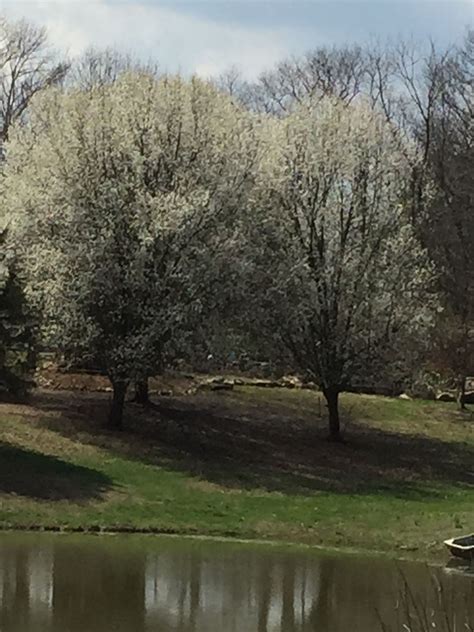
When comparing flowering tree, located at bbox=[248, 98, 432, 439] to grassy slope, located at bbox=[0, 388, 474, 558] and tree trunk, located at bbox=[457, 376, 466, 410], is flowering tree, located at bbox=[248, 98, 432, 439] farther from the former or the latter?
tree trunk, located at bbox=[457, 376, 466, 410]

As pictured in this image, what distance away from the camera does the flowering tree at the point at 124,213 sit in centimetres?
2780

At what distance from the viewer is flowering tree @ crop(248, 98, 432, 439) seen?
1190 inches

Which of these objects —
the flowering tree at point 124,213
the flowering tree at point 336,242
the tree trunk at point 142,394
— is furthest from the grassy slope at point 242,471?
the flowering tree at point 336,242

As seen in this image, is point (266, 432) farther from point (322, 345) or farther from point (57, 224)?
point (57, 224)

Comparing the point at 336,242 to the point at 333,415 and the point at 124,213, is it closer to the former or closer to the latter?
the point at 333,415

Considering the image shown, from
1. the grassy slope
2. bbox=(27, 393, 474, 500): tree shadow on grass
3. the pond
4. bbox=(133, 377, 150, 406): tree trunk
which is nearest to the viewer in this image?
the pond

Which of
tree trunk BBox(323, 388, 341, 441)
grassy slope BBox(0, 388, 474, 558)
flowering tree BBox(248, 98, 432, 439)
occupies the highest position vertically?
flowering tree BBox(248, 98, 432, 439)

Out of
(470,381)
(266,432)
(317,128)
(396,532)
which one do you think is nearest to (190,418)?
(266,432)

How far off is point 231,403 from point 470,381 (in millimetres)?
12003

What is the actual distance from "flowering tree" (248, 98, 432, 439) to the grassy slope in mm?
2896

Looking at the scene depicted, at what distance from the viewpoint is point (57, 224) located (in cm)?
2833

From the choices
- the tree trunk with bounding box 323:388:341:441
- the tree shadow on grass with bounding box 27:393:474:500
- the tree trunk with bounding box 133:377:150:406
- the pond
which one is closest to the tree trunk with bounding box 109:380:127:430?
the tree shadow on grass with bounding box 27:393:474:500

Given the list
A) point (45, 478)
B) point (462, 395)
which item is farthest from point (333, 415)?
point (45, 478)

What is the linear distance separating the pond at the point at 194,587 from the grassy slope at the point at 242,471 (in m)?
1.75
